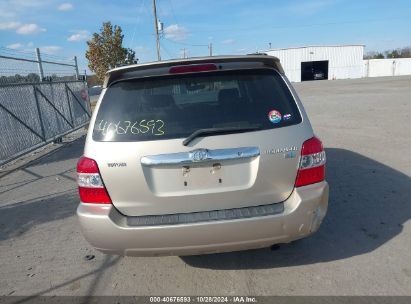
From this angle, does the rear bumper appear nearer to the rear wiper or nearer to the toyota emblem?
the toyota emblem

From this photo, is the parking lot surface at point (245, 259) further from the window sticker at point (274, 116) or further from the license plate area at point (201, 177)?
the window sticker at point (274, 116)


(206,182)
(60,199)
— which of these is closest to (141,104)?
(206,182)

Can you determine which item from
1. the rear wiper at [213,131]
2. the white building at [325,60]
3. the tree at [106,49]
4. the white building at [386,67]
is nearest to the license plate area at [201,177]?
the rear wiper at [213,131]

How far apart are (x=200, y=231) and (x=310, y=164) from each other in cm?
100

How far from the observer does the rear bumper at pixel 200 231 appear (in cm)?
259

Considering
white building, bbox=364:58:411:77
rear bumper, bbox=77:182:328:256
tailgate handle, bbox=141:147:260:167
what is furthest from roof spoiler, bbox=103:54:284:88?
white building, bbox=364:58:411:77

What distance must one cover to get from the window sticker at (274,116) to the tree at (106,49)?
28808 mm

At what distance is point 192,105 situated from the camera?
107 inches

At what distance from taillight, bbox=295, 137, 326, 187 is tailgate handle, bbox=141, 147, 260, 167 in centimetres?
45

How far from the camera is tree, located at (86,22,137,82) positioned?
29500mm

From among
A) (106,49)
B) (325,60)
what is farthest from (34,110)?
(325,60)

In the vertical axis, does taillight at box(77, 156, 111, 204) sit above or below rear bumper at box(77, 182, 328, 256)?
above

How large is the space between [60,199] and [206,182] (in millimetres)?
3619

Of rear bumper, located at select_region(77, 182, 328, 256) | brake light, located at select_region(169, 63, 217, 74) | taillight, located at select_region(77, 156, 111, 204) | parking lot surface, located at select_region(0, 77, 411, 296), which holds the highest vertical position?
brake light, located at select_region(169, 63, 217, 74)
